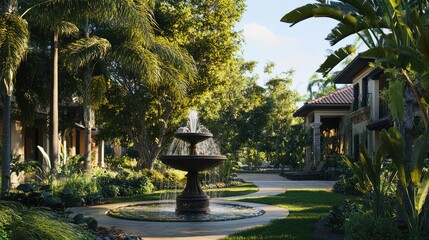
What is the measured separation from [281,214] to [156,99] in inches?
491

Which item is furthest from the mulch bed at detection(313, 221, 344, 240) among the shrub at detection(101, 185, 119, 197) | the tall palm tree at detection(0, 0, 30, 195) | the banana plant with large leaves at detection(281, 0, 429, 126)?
the shrub at detection(101, 185, 119, 197)

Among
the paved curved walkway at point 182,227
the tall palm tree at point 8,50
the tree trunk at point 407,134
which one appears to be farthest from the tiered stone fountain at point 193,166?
the tree trunk at point 407,134

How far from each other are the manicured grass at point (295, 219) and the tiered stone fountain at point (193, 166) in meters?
2.17

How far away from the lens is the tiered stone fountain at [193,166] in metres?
11.9

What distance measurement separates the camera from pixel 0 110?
2022cm

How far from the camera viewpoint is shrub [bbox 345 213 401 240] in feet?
24.0

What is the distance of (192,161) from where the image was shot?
39.1 feet

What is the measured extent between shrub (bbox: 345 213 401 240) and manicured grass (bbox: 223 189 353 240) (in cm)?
133

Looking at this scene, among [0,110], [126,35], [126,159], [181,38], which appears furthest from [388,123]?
[126,159]

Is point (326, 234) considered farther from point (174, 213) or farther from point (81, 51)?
point (81, 51)

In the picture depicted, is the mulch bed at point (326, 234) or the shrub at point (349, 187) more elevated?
the shrub at point (349, 187)

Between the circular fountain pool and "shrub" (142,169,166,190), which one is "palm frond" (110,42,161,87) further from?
"shrub" (142,169,166,190)

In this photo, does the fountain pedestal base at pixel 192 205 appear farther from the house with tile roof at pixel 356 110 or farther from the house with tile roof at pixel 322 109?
the house with tile roof at pixel 322 109

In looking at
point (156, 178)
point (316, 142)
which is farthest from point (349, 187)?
point (316, 142)
